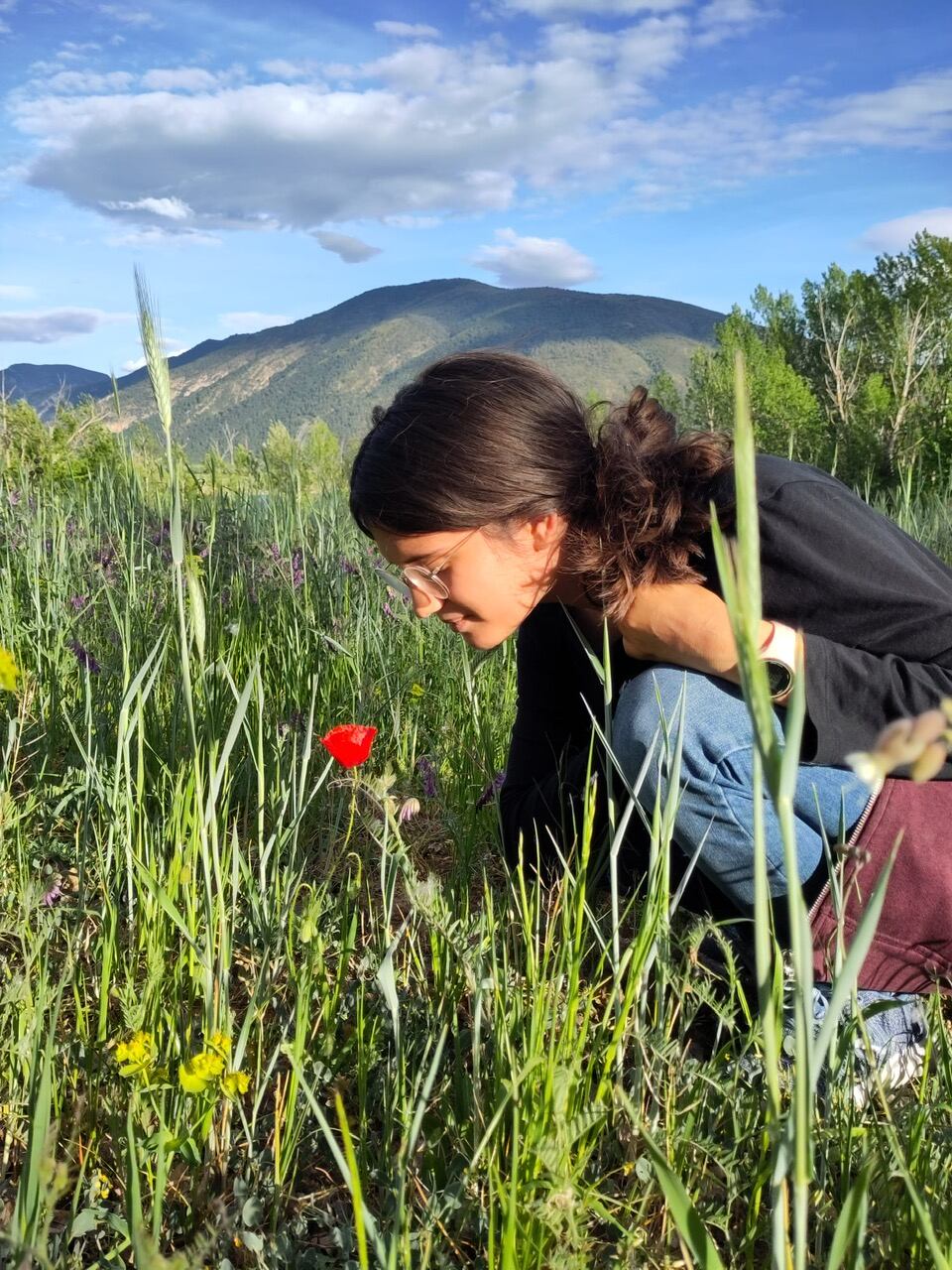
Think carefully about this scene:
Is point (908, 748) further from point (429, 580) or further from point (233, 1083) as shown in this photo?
point (429, 580)

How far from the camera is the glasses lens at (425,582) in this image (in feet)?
4.88

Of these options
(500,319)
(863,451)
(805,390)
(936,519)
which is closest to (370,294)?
(500,319)

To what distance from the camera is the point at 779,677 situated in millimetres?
1329

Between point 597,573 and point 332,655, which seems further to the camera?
point 332,655

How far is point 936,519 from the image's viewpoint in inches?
148

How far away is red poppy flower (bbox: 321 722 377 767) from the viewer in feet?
3.91

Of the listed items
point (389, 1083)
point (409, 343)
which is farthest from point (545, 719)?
point (409, 343)

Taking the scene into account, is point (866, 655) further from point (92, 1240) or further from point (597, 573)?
point (92, 1240)

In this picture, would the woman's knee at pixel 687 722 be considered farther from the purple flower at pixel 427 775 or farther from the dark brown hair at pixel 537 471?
the purple flower at pixel 427 775

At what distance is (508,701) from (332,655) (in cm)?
45

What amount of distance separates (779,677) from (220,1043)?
2.69 feet

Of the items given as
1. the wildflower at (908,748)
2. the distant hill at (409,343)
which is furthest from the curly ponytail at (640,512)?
the distant hill at (409,343)

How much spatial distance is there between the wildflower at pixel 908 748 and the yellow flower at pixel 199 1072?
81 cm

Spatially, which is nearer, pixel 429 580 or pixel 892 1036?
pixel 892 1036
